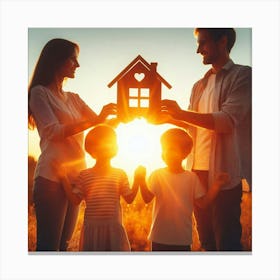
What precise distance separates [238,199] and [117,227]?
0.79 meters

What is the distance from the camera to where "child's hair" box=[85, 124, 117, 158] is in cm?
392

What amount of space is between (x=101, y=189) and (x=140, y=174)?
266 mm

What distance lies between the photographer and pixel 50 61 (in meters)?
3.99

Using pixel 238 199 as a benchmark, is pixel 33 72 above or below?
above

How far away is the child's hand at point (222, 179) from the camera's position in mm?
3920

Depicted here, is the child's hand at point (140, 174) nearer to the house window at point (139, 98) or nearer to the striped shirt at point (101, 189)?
the striped shirt at point (101, 189)

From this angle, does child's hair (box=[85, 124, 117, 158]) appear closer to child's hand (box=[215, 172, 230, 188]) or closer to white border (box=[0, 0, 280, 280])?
white border (box=[0, 0, 280, 280])

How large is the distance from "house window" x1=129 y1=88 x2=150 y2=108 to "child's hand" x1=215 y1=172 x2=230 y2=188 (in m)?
0.64

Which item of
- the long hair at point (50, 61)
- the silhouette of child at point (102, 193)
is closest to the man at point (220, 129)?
the silhouette of child at point (102, 193)
